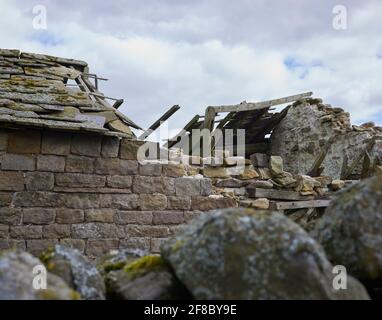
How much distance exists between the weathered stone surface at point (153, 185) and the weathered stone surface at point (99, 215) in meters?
0.42

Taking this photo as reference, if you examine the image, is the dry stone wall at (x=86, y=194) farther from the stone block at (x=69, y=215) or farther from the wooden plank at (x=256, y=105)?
the wooden plank at (x=256, y=105)

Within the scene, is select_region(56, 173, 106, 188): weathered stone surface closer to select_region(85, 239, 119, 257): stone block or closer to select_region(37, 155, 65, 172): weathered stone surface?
select_region(37, 155, 65, 172): weathered stone surface

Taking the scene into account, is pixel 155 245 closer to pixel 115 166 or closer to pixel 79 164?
pixel 115 166

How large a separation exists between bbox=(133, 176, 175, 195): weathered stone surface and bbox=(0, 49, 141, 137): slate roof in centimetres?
60

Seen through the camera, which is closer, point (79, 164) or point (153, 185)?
point (79, 164)

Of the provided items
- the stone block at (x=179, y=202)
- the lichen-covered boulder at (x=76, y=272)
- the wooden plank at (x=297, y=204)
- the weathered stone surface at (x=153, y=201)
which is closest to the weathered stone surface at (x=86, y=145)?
the weathered stone surface at (x=153, y=201)

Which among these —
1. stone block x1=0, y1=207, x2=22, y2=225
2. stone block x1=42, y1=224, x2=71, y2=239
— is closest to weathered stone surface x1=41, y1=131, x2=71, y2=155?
stone block x1=0, y1=207, x2=22, y2=225

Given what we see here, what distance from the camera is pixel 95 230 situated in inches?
226

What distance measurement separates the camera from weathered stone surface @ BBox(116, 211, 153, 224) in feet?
19.3

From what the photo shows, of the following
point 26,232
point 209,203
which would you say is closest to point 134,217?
point 209,203

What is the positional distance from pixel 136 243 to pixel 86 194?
89 cm

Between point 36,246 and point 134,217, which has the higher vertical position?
point 134,217

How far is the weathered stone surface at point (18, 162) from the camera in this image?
5.41 meters
